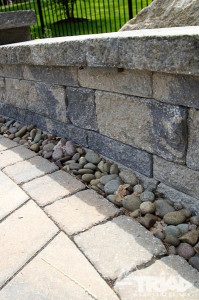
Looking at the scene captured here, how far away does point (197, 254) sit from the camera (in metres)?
1.78

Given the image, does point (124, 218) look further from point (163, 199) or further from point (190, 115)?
point (190, 115)

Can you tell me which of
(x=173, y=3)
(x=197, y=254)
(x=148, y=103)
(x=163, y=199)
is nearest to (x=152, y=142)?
(x=148, y=103)

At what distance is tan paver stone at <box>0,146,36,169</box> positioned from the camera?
10.5ft

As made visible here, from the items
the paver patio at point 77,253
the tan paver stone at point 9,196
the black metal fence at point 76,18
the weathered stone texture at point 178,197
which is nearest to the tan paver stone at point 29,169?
the tan paver stone at point 9,196

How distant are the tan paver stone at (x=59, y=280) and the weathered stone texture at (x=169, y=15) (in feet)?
7.32

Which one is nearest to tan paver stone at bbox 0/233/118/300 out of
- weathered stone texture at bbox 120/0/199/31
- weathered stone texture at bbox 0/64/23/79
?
weathered stone texture at bbox 120/0/199/31

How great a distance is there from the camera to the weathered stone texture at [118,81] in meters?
2.17

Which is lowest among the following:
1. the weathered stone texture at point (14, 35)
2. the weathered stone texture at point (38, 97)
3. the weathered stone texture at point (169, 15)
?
the weathered stone texture at point (38, 97)

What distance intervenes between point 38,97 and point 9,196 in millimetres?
1514

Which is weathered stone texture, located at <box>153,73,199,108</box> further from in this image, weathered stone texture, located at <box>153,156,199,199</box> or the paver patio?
the paver patio

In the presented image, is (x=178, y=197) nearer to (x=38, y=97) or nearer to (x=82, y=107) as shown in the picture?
(x=82, y=107)

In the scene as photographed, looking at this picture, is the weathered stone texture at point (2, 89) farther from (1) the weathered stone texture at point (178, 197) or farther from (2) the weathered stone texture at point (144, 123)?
(1) the weathered stone texture at point (178, 197)

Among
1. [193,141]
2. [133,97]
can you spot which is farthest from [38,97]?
[193,141]

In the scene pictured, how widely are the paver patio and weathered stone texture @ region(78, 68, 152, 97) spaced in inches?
34.9
